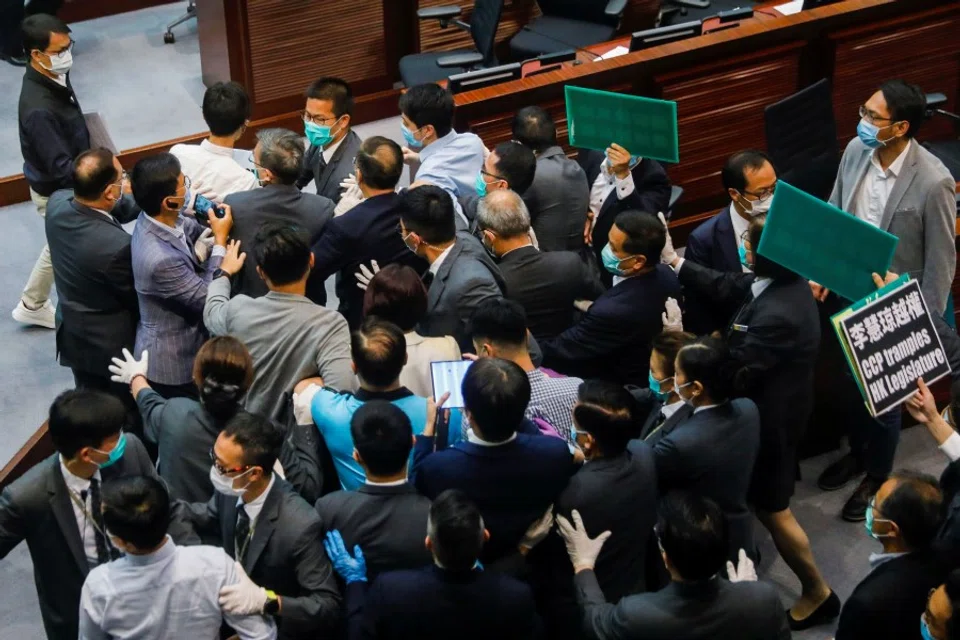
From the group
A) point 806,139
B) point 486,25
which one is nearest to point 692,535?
point 806,139

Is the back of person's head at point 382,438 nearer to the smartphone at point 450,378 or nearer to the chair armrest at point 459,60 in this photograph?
the smartphone at point 450,378

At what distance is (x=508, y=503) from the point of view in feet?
9.69

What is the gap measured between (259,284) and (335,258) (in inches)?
9.6

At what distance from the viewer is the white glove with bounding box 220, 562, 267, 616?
8.82ft

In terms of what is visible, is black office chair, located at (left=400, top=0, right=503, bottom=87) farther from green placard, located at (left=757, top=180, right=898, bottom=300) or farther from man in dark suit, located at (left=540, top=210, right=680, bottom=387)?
green placard, located at (left=757, top=180, right=898, bottom=300)

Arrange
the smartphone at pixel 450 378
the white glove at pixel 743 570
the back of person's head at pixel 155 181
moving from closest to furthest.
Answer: the white glove at pixel 743 570 < the smartphone at pixel 450 378 < the back of person's head at pixel 155 181

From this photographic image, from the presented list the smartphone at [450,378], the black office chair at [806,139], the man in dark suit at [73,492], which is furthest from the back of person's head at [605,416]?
the black office chair at [806,139]

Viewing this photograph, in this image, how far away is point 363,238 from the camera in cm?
381

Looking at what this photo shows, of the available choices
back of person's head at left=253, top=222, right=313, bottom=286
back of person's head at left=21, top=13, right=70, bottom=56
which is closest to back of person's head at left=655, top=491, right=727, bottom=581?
back of person's head at left=253, top=222, right=313, bottom=286

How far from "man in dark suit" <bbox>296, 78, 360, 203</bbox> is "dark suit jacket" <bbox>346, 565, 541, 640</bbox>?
1874mm

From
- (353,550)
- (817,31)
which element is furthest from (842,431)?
(353,550)

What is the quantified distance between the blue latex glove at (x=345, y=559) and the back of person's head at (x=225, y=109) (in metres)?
1.71

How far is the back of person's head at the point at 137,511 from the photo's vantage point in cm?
260

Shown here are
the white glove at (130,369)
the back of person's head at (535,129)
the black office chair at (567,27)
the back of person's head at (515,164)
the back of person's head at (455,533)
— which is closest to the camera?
the back of person's head at (455,533)
